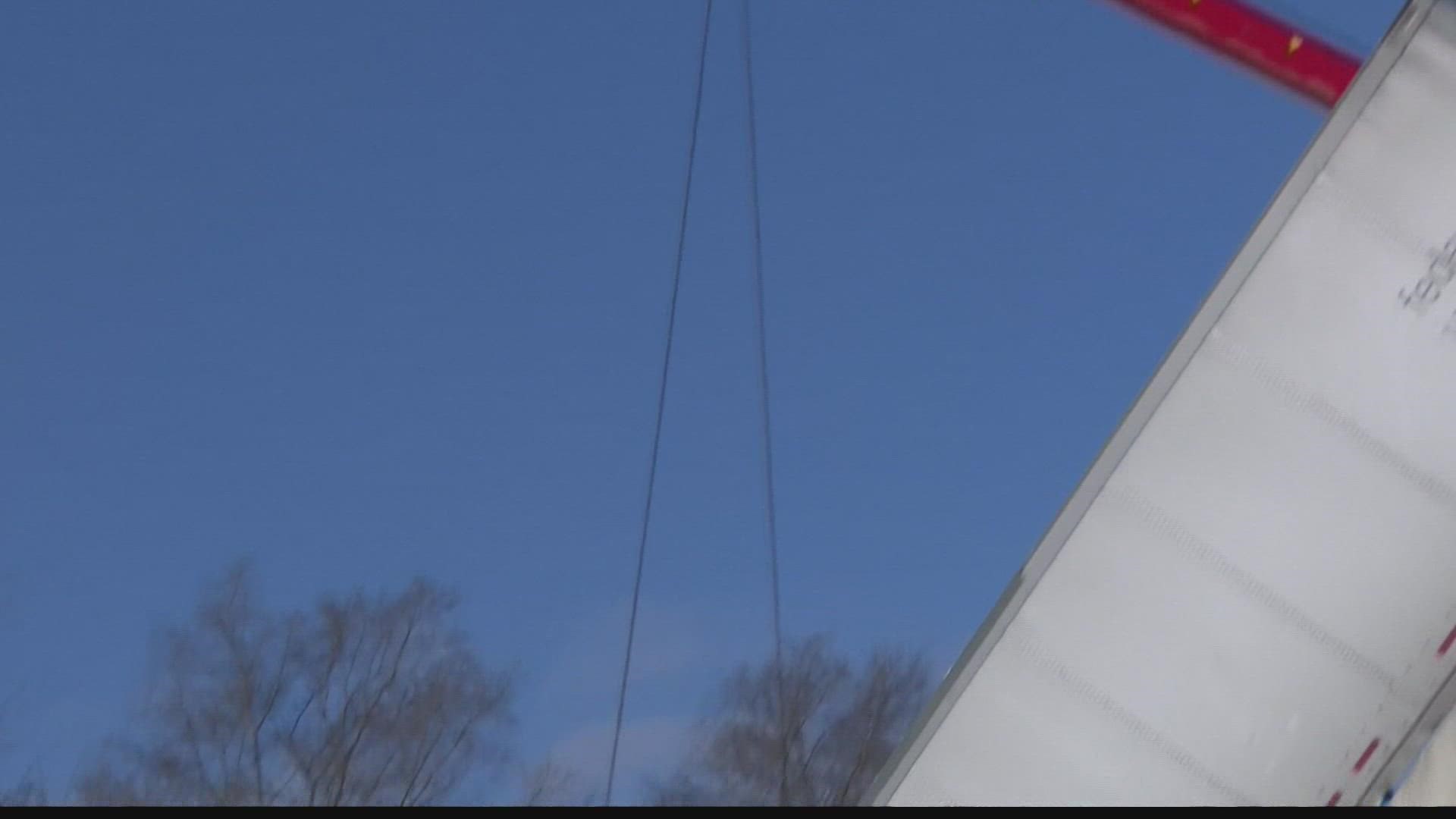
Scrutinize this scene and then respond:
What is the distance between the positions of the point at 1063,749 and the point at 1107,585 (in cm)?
61

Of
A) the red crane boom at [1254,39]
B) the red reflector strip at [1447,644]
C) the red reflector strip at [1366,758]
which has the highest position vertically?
the red crane boom at [1254,39]

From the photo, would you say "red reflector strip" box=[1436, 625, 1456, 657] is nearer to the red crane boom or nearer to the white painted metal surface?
the white painted metal surface

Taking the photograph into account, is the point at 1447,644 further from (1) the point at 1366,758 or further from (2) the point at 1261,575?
(2) the point at 1261,575

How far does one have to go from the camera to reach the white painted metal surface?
5824mm

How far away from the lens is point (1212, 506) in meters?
5.86

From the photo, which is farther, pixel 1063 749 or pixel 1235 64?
pixel 1235 64

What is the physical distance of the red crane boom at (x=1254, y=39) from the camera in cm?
1050

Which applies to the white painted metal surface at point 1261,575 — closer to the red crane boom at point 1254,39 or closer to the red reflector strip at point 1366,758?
the red reflector strip at point 1366,758

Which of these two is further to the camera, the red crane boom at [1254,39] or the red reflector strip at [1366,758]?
the red crane boom at [1254,39]

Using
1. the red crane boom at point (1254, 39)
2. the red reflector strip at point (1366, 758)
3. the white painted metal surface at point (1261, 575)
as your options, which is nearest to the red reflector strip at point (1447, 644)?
the white painted metal surface at point (1261, 575)

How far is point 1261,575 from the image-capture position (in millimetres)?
5840

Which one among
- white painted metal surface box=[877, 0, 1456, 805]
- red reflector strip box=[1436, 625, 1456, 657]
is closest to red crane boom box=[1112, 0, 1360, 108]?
white painted metal surface box=[877, 0, 1456, 805]

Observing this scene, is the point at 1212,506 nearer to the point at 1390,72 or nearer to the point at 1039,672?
the point at 1039,672
